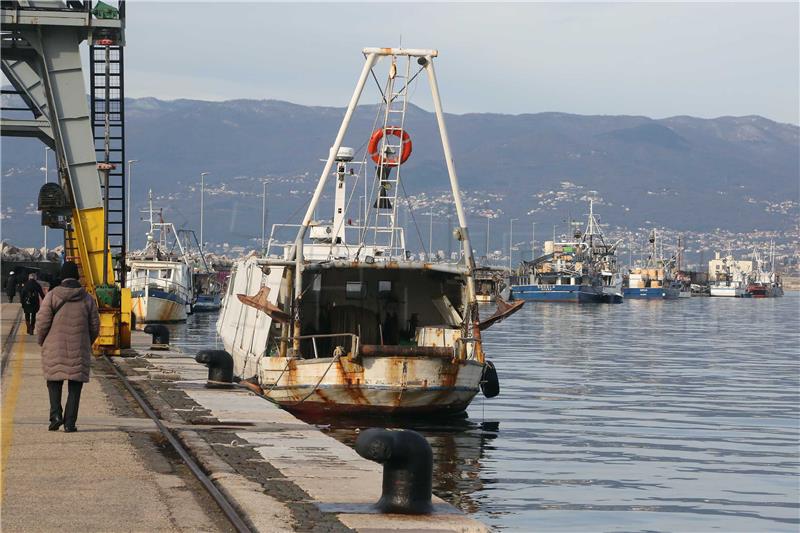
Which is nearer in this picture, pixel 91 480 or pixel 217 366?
pixel 91 480

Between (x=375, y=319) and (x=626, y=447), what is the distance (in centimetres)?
972

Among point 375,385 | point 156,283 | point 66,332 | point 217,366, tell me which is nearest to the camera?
point 66,332

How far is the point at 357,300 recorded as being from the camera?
33.9 metres

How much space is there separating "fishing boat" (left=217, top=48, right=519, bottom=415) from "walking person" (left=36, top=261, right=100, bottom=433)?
889 cm

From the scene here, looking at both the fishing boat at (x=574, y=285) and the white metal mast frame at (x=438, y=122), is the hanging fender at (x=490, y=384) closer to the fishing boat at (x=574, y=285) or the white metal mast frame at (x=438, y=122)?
the white metal mast frame at (x=438, y=122)

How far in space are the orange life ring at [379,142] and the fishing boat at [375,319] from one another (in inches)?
1.2

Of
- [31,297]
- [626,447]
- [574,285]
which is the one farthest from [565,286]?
[626,447]

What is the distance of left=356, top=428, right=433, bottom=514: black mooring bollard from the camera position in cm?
1362

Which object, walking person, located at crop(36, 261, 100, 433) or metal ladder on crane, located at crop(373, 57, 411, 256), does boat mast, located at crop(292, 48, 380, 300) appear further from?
walking person, located at crop(36, 261, 100, 433)

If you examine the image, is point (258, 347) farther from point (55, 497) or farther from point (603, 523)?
point (55, 497)

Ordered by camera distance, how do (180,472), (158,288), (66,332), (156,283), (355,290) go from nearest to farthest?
1. (180,472)
2. (66,332)
3. (355,290)
4. (158,288)
5. (156,283)

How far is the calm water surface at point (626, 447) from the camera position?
18.6 meters

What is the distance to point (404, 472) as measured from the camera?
45.2ft

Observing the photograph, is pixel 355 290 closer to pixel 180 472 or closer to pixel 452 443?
pixel 452 443
